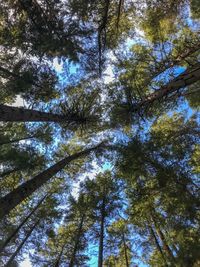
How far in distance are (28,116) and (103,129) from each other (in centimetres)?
648

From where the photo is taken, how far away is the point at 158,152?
459 inches

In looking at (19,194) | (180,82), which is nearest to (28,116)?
(19,194)

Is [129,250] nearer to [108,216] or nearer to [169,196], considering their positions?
[108,216]

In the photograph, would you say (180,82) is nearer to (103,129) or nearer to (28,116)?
(28,116)

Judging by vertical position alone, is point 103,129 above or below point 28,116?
above

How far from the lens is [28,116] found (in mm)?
9523

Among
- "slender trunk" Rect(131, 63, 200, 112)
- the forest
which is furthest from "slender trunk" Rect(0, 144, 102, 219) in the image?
"slender trunk" Rect(131, 63, 200, 112)

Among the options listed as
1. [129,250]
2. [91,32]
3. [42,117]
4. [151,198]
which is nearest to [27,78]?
[42,117]

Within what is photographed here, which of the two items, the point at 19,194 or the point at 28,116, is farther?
the point at 28,116

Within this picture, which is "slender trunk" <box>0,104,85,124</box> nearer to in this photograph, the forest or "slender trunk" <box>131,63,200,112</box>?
the forest

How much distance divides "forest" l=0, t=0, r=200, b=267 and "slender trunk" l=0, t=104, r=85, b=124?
1.6 inches

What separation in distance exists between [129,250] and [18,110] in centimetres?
1222

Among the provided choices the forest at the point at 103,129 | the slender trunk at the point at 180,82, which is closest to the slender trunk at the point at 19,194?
the forest at the point at 103,129

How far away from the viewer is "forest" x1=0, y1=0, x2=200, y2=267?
10.1 meters
